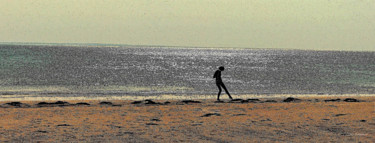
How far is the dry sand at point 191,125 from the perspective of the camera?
9.55 meters

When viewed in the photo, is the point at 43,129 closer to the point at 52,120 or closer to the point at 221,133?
the point at 52,120

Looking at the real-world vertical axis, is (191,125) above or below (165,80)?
above

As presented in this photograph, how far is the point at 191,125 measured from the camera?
11.3 meters

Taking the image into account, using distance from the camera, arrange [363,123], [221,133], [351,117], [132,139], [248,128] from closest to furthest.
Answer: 1. [132,139]
2. [221,133]
3. [248,128]
4. [363,123]
5. [351,117]

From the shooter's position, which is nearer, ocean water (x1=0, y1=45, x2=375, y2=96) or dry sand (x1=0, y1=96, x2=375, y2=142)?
dry sand (x1=0, y1=96, x2=375, y2=142)

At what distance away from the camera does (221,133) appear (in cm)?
1013

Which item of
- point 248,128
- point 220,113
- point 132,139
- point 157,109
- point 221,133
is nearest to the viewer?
point 132,139

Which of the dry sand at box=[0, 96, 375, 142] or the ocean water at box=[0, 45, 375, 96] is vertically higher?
the dry sand at box=[0, 96, 375, 142]

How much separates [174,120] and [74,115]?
341 cm

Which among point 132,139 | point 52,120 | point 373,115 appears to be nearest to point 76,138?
point 132,139

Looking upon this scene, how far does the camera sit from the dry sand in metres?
9.55

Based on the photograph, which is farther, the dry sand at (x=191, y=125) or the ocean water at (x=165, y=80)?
the ocean water at (x=165, y=80)

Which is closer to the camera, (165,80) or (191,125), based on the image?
(191,125)

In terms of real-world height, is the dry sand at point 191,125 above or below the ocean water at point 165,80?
above
